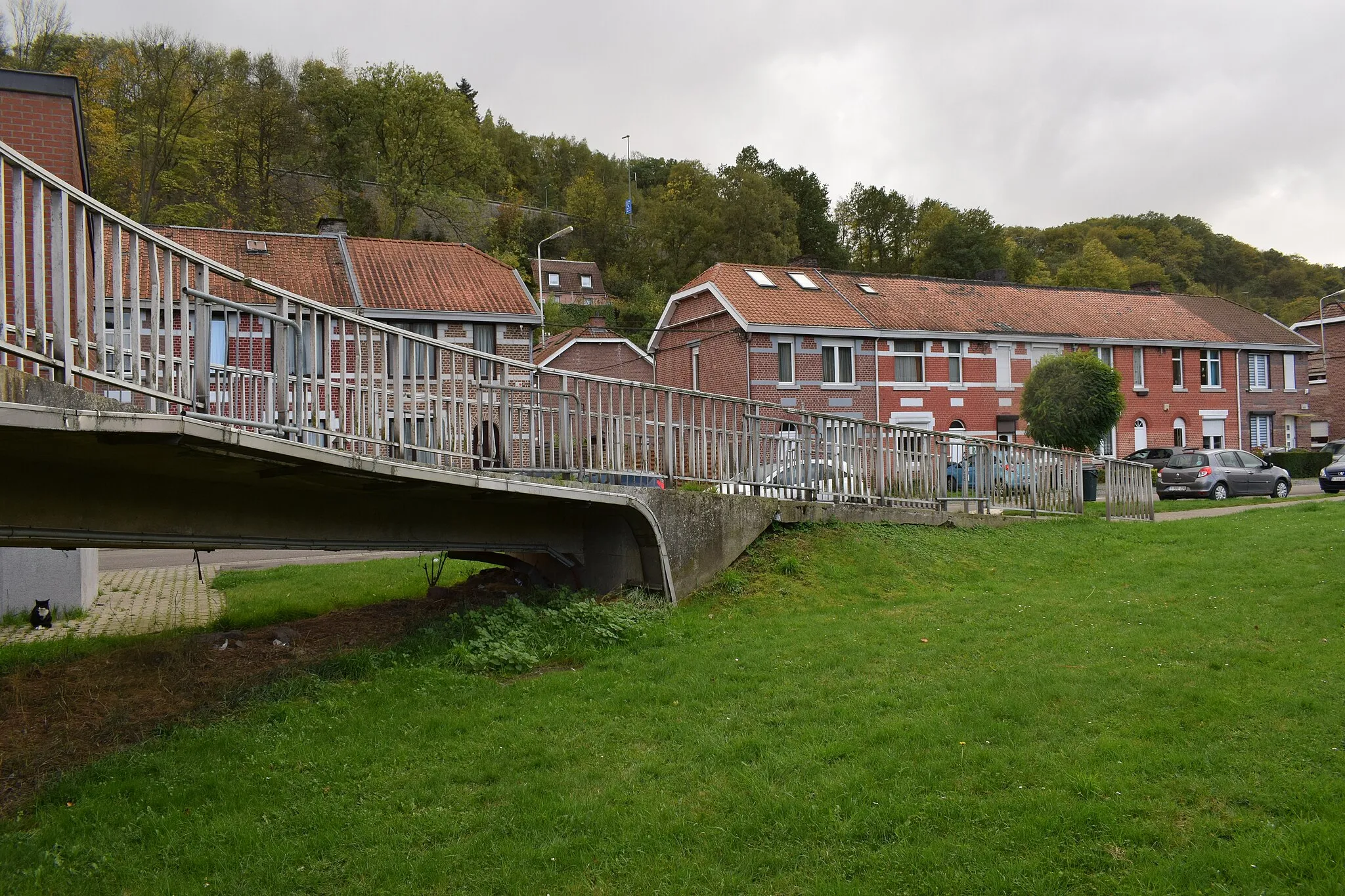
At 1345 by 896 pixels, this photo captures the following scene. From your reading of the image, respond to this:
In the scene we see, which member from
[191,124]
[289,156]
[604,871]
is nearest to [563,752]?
[604,871]

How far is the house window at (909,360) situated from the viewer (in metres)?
40.7

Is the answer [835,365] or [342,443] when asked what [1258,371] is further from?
[342,443]

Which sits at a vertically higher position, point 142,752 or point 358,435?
point 358,435

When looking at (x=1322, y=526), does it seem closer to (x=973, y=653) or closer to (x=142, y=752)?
(x=973, y=653)

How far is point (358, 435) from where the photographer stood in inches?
286

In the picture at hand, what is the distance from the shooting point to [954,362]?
41.8m

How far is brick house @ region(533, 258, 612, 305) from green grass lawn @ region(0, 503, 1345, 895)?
65.0 m

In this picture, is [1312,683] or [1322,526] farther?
[1322,526]

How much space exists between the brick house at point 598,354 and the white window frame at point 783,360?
10570 millimetres

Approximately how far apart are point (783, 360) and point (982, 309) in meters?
11.7

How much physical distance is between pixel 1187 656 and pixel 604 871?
15.6 feet

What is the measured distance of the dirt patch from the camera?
6332mm

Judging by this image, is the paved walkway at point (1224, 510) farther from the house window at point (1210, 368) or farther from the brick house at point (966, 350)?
the house window at point (1210, 368)

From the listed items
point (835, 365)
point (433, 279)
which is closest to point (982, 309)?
point (835, 365)
